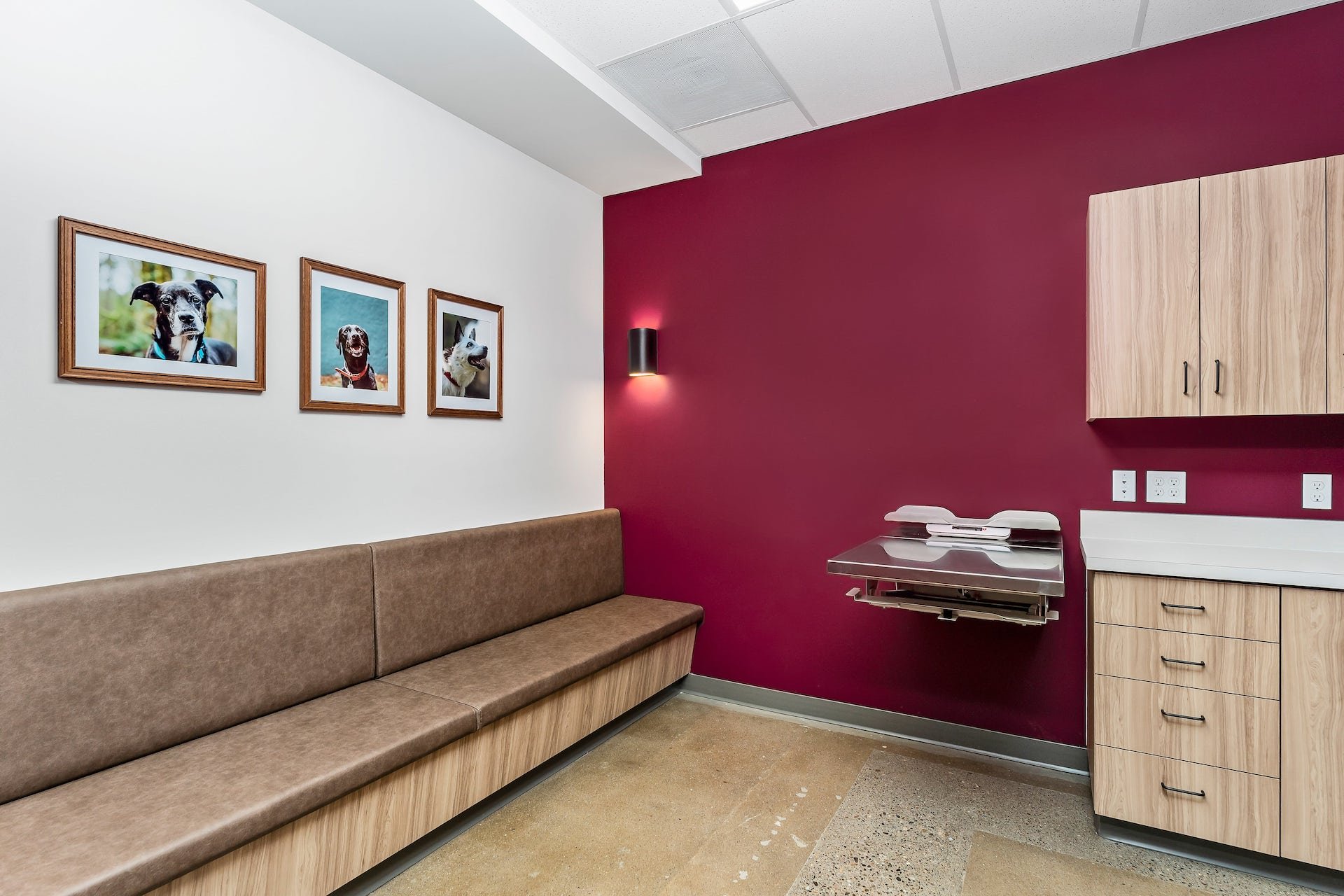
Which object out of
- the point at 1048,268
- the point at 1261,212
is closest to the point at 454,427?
the point at 1048,268

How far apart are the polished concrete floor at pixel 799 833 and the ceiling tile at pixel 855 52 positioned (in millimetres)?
3026

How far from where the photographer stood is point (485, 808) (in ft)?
8.23

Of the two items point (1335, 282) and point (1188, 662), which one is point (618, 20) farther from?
point (1188, 662)

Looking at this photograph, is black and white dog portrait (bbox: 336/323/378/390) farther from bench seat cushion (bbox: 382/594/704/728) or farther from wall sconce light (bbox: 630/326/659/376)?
wall sconce light (bbox: 630/326/659/376)

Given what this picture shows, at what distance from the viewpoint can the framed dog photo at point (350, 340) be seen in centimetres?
248

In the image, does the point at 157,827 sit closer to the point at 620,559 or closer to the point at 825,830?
the point at 825,830

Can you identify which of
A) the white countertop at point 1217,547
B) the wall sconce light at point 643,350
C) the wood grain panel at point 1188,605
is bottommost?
the wood grain panel at point 1188,605

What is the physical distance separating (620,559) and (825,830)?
1.88 metres

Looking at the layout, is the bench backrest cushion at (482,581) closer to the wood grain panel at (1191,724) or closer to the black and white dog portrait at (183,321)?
the black and white dog portrait at (183,321)

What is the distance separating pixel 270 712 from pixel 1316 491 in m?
3.77

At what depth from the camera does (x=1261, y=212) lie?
2277 millimetres

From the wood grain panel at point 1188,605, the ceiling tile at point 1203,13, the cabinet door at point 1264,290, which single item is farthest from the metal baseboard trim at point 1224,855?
the ceiling tile at point 1203,13

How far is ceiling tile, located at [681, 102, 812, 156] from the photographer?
3.23 m

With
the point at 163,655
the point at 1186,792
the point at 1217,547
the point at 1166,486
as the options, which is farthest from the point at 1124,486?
the point at 163,655
